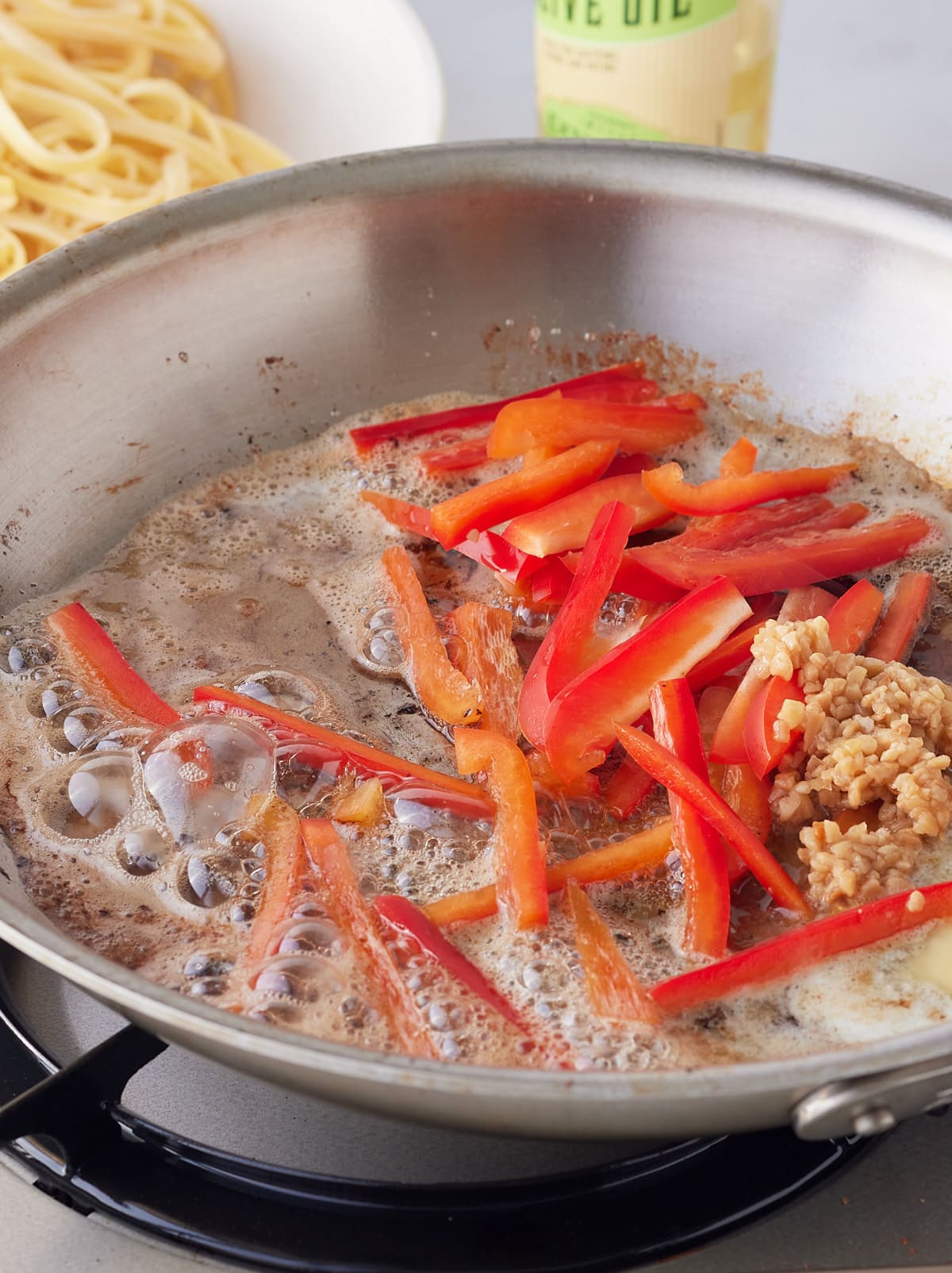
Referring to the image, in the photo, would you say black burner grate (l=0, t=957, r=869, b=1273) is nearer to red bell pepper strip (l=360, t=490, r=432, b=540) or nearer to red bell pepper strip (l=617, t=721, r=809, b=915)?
red bell pepper strip (l=617, t=721, r=809, b=915)

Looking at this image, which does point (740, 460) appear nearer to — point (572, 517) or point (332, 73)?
point (572, 517)

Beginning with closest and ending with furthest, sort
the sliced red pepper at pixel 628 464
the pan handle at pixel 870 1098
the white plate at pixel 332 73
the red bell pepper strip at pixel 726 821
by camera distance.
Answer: the pan handle at pixel 870 1098 < the red bell pepper strip at pixel 726 821 < the sliced red pepper at pixel 628 464 < the white plate at pixel 332 73

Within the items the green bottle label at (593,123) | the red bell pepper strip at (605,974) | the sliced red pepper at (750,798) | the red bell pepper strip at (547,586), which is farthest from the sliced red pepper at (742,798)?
the green bottle label at (593,123)

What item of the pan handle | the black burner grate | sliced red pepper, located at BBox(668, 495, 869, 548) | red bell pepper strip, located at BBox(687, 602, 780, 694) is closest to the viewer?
the pan handle

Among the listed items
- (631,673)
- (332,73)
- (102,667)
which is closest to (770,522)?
(631,673)

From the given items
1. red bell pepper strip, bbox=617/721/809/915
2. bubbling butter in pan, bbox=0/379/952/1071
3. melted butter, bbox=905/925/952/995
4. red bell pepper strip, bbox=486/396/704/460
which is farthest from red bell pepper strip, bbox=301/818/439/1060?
red bell pepper strip, bbox=486/396/704/460

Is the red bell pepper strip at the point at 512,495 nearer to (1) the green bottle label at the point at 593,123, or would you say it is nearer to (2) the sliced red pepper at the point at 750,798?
(2) the sliced red pepper at the point at 750,798
